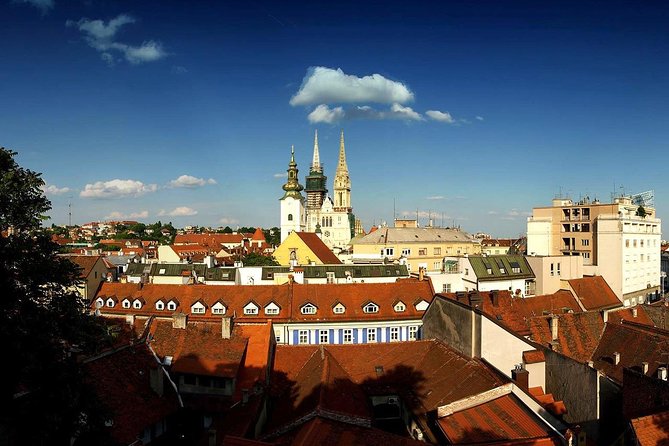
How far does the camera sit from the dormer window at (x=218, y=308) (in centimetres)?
4228

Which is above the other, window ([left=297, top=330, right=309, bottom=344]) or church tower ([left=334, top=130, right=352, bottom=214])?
church tower ([left=334, top=130, right=352, bottom=214])

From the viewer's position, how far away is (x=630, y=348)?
29672 mm

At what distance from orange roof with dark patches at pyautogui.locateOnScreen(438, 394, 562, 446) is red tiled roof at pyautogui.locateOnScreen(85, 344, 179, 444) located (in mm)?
13096

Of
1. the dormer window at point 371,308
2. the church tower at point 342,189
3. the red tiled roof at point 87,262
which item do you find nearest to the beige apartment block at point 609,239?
the dormer window at point 371,308

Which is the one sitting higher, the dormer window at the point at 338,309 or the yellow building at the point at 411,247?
the yellow building at the point at 411,247

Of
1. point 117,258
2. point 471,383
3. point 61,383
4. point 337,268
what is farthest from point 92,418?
point 117,258

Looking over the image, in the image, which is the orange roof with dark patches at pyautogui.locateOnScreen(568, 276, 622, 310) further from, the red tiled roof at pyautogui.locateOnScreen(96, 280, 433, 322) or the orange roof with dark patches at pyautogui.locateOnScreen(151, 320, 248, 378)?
the orange roof with dark patches at pyautogui.locateOnScreen(151, 320, 248, 378)

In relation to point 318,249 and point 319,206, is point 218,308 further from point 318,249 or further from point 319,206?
point 319,206

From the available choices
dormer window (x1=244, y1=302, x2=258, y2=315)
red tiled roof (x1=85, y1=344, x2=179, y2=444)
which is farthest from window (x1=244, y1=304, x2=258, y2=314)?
red tiled roof (x1=85, y1=344, x2=179, y2=444)

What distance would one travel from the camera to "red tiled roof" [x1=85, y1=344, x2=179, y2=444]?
73.1 feet

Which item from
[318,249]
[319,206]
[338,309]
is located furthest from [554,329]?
[319,206]

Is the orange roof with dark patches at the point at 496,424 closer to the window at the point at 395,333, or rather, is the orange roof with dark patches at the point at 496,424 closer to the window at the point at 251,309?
the window at the point at 395,333

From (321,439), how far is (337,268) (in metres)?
40.4

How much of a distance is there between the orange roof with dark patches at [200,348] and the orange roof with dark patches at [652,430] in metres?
17.7
